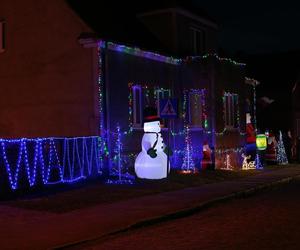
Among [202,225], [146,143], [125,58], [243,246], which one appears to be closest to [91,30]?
Answer: [125,58]

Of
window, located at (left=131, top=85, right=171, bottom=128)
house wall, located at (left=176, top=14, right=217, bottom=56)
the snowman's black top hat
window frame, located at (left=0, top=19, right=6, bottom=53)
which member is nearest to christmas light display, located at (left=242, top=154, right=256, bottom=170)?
house wall, located at (left=176, top=14, right=217, bottom=56)

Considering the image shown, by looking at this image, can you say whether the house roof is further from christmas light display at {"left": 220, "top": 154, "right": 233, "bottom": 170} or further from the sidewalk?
A: the sidewalk

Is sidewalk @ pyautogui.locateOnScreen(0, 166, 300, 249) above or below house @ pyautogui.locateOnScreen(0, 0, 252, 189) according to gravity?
below

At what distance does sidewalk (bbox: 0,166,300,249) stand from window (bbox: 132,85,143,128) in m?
5.53

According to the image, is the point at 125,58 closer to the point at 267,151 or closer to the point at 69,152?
the point at 69,152

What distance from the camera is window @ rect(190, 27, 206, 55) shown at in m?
25.6

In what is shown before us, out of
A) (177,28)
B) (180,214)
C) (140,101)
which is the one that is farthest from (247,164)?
(180,214)

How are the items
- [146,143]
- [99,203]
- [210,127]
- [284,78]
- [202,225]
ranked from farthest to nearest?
[284,78] → [210,127] → [146,143] → [99,203] → [202,225]

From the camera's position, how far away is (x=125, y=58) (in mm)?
20797

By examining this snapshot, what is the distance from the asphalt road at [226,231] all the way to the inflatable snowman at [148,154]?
491cm

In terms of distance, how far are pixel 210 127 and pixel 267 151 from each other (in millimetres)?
6460

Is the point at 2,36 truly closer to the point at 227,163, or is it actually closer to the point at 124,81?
the point at 124,81

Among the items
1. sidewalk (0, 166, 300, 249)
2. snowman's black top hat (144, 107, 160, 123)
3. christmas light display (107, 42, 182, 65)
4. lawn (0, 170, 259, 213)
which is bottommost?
sidewalk (0, 166, 300, 249)

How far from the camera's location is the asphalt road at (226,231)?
9422 millimetres
